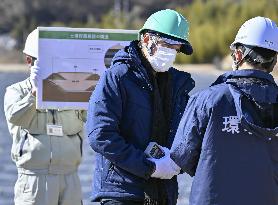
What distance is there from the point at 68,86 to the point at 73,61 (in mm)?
160

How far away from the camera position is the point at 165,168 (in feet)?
15.0

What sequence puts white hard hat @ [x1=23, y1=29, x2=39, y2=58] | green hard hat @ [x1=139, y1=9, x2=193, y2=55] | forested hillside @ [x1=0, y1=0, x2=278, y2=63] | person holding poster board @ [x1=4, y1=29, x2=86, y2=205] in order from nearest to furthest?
green hard hat @ [x1=139, y1=9, x2=193, y2=55] < white hard hat @ [x1=23, y1=29, x2=39, y2=58] < person holding poster board @ [x1=4, y1=29, x2=86, y2=205] < forested hillside @ [x1=0, y1=0, x2=278, y2=63]

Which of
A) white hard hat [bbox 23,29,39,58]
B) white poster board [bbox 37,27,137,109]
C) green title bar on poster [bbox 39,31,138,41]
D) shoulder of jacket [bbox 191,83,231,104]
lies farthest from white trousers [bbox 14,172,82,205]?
shoulder of jacket [bbox 191,83,231,104]

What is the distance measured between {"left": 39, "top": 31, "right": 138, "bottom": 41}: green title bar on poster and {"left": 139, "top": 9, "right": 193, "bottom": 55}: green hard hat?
82cm

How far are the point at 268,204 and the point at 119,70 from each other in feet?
3.54

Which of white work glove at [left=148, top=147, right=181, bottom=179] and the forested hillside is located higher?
white work glove at [left=148, top=147, right=181, bottom=179]

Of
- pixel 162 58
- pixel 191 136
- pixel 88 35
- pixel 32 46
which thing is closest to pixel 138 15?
pixel 32 46

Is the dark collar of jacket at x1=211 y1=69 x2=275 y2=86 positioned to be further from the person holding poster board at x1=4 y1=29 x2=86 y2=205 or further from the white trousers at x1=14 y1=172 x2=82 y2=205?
the white trousers at x1=14 y1=172 x2=82 y2=205

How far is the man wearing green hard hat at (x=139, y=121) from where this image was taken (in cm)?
451

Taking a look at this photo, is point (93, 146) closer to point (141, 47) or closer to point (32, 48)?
point (141, 47)

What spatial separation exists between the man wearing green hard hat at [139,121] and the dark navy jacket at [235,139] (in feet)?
1.70

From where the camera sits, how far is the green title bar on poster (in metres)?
5.42

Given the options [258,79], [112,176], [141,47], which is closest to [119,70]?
[141,47]

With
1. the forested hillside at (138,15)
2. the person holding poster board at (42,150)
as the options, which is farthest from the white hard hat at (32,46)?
the forested hillside at (138,15)
